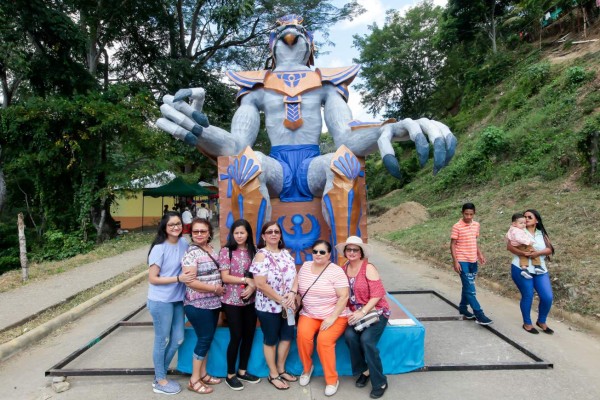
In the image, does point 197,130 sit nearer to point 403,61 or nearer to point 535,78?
point 535,78

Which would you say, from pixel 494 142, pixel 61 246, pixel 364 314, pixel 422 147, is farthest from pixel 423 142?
pixel 494 142

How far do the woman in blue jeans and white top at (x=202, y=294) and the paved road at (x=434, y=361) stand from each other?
324 millimetres

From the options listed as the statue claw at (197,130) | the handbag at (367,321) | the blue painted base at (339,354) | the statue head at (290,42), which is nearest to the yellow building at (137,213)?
the statue head at (290,42)

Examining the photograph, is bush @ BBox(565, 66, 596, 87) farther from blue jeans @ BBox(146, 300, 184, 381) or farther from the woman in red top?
blue jeans @ BBox(146, 300, 184, 381)

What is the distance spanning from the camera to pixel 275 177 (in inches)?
130

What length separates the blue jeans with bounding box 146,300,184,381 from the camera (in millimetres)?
2590

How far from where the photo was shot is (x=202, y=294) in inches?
102

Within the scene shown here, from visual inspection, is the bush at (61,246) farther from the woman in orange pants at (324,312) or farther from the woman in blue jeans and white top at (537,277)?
the woman in blue jeans and white top at (537,277)

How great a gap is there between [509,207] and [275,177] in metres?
7.38

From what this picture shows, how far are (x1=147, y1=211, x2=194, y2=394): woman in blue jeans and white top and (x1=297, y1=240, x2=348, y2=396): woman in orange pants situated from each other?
31.6 inches

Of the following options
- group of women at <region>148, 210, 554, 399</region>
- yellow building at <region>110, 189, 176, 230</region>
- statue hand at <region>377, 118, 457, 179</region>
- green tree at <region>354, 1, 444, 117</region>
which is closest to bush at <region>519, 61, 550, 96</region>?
green tree at <region>354, 1, 444, 117</region>

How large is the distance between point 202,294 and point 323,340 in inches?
33.9

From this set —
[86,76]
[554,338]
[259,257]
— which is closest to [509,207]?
[554,338]

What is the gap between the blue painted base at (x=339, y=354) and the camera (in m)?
2.83
